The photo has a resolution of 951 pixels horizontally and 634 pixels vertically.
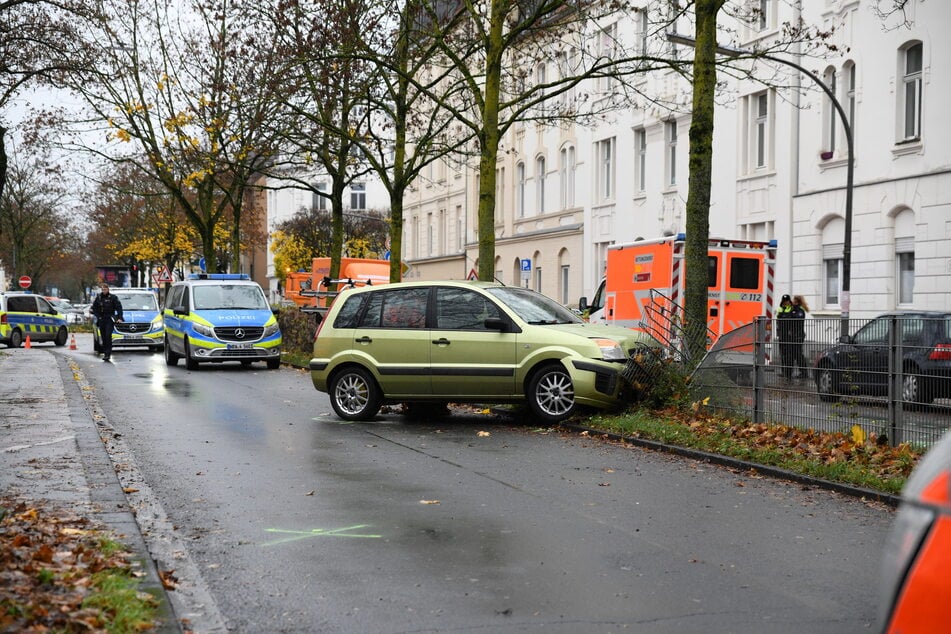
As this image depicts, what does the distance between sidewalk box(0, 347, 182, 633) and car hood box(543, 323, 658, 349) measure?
5465 mm

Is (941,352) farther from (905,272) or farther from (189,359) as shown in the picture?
(189,359)

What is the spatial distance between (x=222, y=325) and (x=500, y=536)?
19809 mm

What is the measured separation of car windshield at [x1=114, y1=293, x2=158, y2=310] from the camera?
35062 mm

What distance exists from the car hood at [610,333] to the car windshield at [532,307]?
226mm

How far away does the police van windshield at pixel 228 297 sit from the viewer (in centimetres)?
2703

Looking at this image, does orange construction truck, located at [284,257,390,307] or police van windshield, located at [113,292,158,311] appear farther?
orange construction truck, located at [284,257,390,307]

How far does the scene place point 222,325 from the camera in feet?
86.0

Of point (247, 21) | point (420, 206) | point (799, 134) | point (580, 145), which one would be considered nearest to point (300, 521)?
point (247, 21)

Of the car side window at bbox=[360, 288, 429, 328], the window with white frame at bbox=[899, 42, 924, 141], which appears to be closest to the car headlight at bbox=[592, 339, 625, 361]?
the car side window at bbox=[360, 288, 429, 328]

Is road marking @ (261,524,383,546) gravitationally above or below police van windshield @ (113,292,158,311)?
below

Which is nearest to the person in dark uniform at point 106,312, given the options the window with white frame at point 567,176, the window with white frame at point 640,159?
the window with white frame at point 640,159

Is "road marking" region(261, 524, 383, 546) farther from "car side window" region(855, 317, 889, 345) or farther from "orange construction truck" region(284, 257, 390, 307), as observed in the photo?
"orange construction truck" region(284, 257, 390, 307)

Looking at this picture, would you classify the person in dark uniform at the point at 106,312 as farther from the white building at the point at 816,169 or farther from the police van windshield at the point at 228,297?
the white building at the point at 816,169

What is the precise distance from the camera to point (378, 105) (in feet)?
76.5
